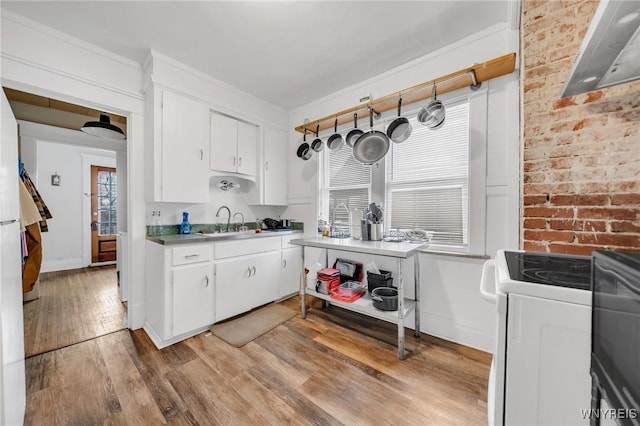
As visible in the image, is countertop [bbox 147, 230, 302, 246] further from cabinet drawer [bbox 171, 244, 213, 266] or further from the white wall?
the white wall

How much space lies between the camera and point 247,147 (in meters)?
3.04

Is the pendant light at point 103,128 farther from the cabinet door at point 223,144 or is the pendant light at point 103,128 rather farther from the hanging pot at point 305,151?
the hanging pot at point 305,151

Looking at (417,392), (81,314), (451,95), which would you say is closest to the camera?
(417,392)

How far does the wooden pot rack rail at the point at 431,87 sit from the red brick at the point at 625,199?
1.13 meters

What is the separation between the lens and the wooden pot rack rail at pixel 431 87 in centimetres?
174

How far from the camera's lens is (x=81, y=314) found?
8.72 feet

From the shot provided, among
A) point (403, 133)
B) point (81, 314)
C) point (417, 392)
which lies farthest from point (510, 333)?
point (81, 314)

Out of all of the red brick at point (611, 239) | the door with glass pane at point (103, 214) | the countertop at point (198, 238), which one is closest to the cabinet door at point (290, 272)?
the countertop at point (198, 238)

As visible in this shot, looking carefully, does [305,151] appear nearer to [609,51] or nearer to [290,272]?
[290,272]

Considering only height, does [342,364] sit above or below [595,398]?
below

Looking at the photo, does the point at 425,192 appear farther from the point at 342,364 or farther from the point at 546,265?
the point at 342,364

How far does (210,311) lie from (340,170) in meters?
2.11

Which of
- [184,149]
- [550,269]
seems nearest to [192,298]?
[184,149]

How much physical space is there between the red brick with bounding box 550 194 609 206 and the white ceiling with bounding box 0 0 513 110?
144 centimetres
